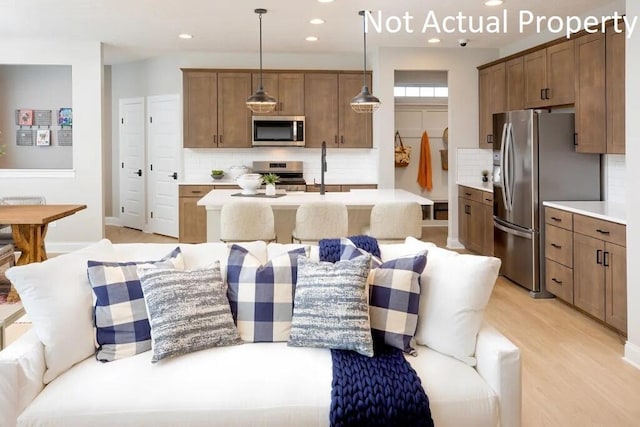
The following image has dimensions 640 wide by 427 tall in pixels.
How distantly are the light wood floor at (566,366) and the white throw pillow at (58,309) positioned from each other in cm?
205

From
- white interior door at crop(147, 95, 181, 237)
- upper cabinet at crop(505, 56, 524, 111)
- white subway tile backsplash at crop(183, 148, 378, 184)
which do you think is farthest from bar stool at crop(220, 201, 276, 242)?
white interior door at crop(147, 95, 181, 237)

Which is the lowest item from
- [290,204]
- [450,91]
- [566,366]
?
[566,366]

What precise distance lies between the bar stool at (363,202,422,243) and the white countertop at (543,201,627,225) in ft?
4.19

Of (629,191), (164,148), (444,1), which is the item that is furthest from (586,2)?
(164,148)

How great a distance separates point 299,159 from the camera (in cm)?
799

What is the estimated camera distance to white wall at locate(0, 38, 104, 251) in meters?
6.87

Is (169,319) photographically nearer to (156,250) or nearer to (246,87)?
(156,250)

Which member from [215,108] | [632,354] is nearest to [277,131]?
[215,108]

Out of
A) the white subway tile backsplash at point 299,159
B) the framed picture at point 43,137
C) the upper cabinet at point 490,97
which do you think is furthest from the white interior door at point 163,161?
Answer: the upper cabinet at point 490,97

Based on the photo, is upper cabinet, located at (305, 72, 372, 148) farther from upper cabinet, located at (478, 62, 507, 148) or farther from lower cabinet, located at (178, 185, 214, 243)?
lower cabinet, located at (178, 185, 214, 243)

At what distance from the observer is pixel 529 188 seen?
4.96m

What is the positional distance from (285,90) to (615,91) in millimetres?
4426

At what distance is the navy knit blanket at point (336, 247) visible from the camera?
8.36ft

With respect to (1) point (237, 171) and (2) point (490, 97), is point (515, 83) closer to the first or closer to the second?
(2) point (490, 97)
